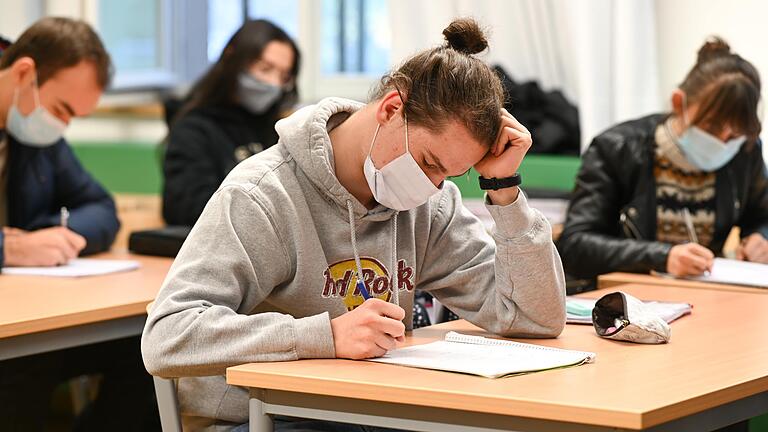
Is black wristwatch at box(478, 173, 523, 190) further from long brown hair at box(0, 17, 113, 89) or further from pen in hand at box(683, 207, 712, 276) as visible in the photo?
long brown hair at box(0, 17, 113, 89)

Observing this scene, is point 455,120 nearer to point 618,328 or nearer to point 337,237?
point 337,237

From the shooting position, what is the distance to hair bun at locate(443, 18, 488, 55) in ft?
6.27

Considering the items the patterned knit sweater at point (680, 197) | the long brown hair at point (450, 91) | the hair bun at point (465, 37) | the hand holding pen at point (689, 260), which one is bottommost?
the hand holding pen at point (689, 260)

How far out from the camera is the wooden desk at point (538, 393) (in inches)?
58.3

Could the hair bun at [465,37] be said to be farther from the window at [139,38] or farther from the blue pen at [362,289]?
the window at [139,38]

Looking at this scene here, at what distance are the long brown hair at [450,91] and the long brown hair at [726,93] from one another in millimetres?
1199

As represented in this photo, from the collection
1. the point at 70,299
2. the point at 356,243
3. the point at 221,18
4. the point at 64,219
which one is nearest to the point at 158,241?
the point at 64,219

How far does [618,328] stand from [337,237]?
50 centimetres

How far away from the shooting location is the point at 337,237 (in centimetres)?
197

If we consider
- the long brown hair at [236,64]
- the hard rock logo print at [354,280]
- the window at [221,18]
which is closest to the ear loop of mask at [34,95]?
the long brown hair at [236,64]

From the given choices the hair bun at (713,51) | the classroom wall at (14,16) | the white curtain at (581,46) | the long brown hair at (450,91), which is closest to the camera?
the long brown hair at (450,91)

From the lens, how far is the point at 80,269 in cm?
281

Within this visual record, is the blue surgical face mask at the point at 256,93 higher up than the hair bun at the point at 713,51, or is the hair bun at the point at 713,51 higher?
the hair bun at the point at 713,51

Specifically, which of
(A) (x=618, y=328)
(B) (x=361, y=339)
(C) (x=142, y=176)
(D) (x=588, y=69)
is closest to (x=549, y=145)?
(D) (x=588, y=69)
